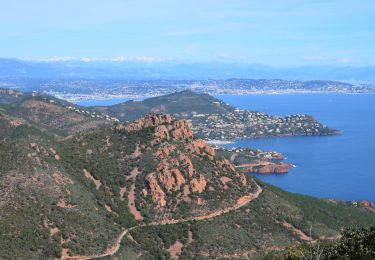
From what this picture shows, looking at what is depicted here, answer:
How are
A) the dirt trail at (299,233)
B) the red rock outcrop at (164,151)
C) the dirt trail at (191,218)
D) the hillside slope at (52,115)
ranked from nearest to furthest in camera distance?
the dirt trail at (191,218) → the dirt trail at (299,233) → the red rock outcrop at (164,151) → the hillside slope at (52,115)

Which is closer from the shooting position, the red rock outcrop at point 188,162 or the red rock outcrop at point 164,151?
the red rock outcrop at point 188,162

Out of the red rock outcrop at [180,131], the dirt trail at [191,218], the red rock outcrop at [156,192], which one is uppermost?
the red rock outcrop at [180,131]

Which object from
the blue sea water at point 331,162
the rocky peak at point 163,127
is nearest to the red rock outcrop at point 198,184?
the rocky peak at point 163,127

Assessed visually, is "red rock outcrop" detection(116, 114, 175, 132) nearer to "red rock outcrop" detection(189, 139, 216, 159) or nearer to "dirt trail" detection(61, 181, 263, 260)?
"red rock outcrop" detection(189, 139, 216, 159)

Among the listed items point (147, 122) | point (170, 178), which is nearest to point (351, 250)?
point (170, 178)

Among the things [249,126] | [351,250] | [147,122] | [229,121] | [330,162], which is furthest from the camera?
[229,121]

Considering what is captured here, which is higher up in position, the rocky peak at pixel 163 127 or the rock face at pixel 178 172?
the rocky peak at pixel 163 127

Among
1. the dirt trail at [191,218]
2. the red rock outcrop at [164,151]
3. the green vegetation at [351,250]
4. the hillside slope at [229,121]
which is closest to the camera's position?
the green vegetation at [351,250]

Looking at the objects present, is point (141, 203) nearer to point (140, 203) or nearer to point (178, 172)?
point (140, 203)

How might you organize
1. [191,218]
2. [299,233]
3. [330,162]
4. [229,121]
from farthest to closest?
[229,121] → [330,162] → [299,233] → [191,218]

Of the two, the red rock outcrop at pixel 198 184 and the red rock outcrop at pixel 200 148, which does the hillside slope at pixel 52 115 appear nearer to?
the red rock outcrop at pixel 200 148

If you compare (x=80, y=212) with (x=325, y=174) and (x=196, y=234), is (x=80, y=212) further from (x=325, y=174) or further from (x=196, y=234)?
(x=325, y=174)

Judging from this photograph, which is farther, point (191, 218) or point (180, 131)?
point (180, 131)
